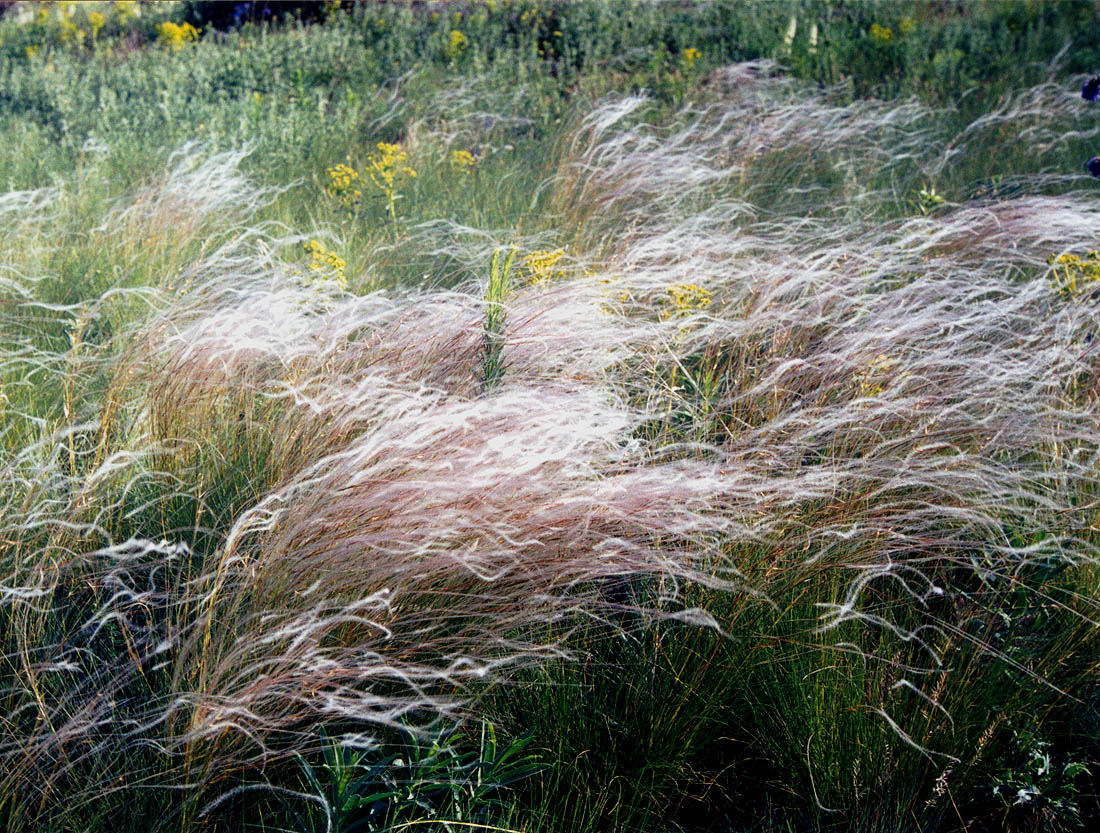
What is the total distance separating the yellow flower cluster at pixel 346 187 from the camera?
4.03 meters

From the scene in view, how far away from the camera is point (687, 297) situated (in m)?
2.59

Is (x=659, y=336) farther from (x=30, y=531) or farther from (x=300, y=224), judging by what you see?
(x=300, y=224)

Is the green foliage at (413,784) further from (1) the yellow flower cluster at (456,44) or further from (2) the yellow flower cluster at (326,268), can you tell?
(1) the yellow flower cluster at (456,44)

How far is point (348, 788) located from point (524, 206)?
2.88 metres

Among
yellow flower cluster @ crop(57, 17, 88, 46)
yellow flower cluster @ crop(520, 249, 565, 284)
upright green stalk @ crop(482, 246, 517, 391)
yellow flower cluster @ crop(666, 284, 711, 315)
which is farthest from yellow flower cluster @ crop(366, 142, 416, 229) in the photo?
yellow flower cluster @ crop(57, 17, 88, 46)

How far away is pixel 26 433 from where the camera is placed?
2.28m

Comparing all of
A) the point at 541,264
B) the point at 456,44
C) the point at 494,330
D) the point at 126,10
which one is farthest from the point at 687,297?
the point at 126,10

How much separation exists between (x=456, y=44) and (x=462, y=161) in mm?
3362

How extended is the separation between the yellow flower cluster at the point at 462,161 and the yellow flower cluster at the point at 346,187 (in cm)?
47

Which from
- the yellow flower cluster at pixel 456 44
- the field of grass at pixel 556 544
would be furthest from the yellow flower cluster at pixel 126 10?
the field of grass at pixel 556 544

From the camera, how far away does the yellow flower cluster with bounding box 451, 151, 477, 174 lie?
439cm

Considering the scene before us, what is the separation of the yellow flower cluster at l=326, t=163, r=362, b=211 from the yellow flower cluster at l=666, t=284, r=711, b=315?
6.06ft

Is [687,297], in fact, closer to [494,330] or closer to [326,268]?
[494,330]

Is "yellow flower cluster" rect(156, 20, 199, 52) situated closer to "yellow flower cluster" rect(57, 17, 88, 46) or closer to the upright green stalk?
"yellow flower cluster" rect(57, 17, 88, 46)
